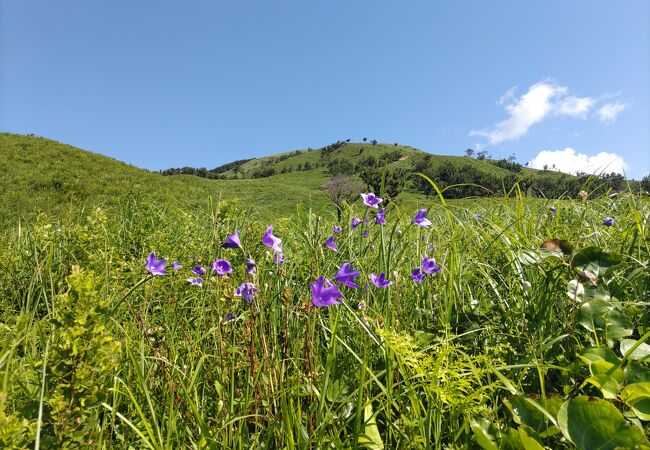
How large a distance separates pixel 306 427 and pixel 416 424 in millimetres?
386

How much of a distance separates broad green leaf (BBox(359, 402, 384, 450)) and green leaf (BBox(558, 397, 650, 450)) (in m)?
0.55

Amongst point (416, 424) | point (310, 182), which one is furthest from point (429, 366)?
point (310, 182)

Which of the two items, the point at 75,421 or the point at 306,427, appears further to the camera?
the point at 306,427

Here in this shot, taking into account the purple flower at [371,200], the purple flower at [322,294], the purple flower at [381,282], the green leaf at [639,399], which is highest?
the purple flower at [371,200]

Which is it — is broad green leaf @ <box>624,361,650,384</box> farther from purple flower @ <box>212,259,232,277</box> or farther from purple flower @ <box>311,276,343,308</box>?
purple flower @ <box>212,259,232,277</box>

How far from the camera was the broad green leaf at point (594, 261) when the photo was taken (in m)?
1.56

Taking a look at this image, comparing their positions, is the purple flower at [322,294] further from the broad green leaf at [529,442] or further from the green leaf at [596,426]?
the green leaf at [596,426]

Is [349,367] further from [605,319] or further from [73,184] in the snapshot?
[73,184]

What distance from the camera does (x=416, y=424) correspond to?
1.24 meters

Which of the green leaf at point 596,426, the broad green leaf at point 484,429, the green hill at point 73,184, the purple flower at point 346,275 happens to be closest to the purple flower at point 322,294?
the purple flower at point 346,275

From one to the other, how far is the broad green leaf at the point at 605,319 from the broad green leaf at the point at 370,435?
0.92 metres

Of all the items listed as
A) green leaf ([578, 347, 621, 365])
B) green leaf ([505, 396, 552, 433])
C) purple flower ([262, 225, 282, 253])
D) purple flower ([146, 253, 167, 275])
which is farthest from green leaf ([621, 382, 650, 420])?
purple flower ([146, 253, 167, 275])

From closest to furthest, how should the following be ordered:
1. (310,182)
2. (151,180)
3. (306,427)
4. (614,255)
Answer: (306,427) < (614,255) < (151,180) < (310,182)

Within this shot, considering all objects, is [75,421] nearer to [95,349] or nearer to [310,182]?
[95,349]
